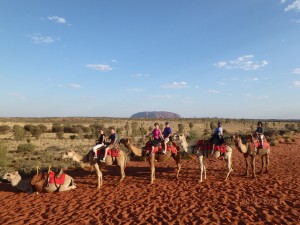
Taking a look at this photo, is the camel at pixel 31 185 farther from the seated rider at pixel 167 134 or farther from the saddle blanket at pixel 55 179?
the seated rider at pixel 167 134

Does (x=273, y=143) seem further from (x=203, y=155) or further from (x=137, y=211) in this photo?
(x=137, y=211)

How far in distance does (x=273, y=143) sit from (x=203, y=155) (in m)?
18.9

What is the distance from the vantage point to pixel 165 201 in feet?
36.9

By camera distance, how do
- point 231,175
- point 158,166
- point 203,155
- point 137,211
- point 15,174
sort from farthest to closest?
point 158,166 → point 231,175 → point 203,155 → point 15,174 → point 137,211

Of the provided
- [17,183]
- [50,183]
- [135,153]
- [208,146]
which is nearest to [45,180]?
[50,183]

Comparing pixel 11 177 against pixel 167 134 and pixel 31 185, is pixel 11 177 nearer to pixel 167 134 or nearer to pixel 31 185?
pixel 31 185

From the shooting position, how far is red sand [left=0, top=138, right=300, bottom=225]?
9.56 m

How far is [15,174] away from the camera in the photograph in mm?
13547

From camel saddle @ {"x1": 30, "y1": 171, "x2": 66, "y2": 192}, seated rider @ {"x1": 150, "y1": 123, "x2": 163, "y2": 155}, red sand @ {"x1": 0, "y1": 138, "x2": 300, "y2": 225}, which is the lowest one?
red sand @ {"x1": 0, "y1": 138, "x2": 300, "y2": 225}

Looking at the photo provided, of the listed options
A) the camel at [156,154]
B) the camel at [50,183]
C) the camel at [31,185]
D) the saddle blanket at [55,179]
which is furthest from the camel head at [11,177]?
the camel at [156,154]

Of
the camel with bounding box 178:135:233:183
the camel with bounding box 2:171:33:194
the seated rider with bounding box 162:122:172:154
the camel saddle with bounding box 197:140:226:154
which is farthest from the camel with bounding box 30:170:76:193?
the camel saddle with bounding box 197:140:226:154

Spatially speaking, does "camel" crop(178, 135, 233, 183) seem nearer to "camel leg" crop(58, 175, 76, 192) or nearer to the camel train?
the camel train

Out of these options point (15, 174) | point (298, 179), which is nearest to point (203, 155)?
point (298, 179)

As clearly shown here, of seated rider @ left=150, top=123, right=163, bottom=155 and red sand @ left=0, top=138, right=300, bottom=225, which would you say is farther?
seated rider @ left=150, top=123, right=163, bottom=155
